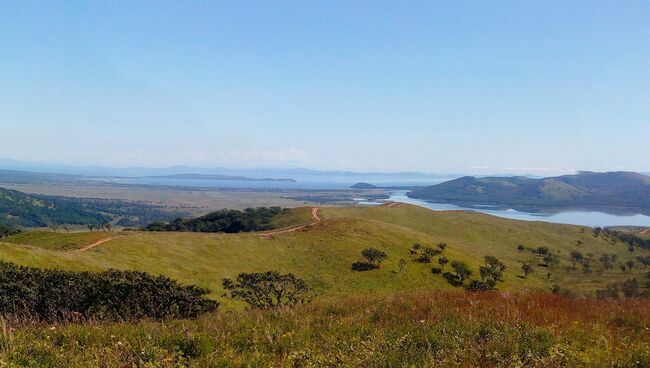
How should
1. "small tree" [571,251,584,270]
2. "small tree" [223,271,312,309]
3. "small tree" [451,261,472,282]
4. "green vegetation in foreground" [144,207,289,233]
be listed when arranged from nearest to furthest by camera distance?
"small tree" [223,271,312,309]
"small tree" [451,261,472,282]
"small tree" [571,251,584,270]
"green vegetation in foreground" [144,207,289,233]

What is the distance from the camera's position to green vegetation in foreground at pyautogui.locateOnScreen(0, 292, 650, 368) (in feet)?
22.3

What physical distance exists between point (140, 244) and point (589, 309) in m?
55.7

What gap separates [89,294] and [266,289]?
79.5ft

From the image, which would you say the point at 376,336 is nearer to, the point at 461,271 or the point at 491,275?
the point at 461,271

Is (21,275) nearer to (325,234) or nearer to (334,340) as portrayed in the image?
(334,340)

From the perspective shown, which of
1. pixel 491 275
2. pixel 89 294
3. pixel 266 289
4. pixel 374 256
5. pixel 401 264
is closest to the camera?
pixel 89 294

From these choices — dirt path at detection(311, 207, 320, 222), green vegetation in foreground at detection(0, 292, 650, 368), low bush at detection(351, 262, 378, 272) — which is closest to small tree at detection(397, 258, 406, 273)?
low bush at detection(351, 262, 378, 272)

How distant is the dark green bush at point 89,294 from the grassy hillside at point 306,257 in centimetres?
1493

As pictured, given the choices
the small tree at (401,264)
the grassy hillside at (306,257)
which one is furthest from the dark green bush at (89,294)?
the small tree at (401,264)

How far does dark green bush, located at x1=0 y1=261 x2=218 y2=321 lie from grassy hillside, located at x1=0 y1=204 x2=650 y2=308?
14.9 m

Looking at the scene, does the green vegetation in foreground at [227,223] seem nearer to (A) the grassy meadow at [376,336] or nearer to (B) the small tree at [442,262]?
(B) the small tree at [442,262]

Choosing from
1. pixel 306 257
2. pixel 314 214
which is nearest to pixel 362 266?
pixel 306 257

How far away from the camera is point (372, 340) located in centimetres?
827

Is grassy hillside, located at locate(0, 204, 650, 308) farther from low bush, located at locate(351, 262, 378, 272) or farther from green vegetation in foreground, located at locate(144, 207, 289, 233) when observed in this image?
green vegetation in foreground, located at locate(144, 207, 289, 233)
